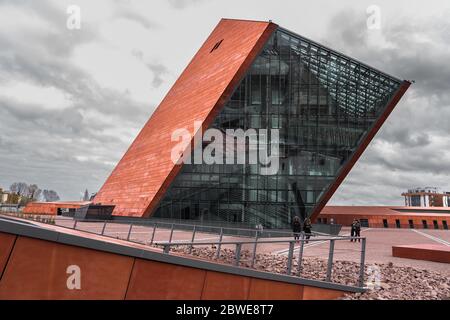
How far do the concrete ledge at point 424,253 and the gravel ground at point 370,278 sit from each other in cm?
275

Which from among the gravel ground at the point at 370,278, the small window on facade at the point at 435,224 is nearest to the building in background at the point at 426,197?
the small window on facade at the point at 435,224

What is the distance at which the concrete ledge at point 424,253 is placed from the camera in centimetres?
1270

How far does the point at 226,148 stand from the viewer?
27906mm

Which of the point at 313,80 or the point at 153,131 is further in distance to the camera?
the point at 153,131

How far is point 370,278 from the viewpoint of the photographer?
9.57m

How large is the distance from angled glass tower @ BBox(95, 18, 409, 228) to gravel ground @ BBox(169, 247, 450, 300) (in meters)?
16.8

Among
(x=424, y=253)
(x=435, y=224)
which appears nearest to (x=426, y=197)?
(x=435, y=224)

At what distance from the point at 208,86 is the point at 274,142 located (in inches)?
280

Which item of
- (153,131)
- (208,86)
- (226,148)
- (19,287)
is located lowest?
(19,287)

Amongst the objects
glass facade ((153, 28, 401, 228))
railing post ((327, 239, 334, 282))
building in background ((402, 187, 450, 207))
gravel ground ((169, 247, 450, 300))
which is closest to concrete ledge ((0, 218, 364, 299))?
railing post ((327, 239, 334, 282))
